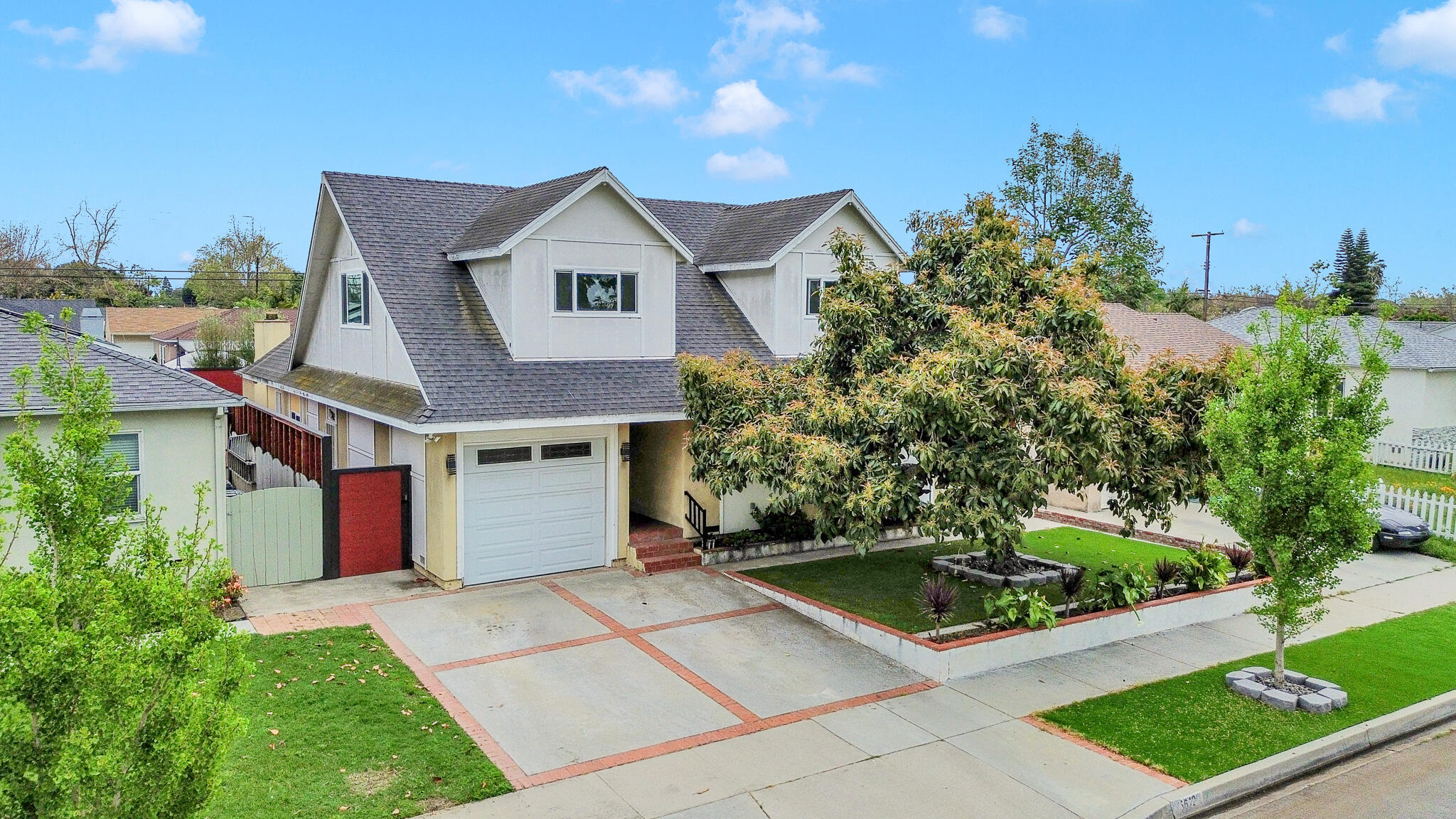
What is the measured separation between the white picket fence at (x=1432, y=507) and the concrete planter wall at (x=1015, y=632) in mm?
8604

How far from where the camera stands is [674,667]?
12.5 meters

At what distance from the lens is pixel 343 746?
32.1ft

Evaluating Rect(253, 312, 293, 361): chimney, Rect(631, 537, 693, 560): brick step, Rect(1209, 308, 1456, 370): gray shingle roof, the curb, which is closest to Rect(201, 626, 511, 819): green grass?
Rect(631, 537, 693, 560): brick step

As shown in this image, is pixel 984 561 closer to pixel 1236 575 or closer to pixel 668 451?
pixel 1236 575

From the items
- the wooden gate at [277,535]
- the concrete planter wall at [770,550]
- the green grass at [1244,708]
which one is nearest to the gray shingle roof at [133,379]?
the wooden gate at [277,535]

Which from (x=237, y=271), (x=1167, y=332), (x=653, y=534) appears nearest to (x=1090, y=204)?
(x=1167, y=332)

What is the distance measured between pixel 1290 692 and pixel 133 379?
1607 cm

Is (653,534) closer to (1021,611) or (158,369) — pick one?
(1021,611)

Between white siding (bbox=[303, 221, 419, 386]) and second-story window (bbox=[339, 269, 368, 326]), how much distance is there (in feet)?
0.35

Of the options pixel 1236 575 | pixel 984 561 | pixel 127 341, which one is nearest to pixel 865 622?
pixel 984 561

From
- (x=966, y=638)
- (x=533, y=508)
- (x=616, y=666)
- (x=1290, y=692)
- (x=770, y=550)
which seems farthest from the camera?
(x=770, y=550)

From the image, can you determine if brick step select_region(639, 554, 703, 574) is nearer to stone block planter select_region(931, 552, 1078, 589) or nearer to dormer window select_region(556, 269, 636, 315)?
stone block planter select_region(931, 552, 1078, 589)

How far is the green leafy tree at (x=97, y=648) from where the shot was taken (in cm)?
477

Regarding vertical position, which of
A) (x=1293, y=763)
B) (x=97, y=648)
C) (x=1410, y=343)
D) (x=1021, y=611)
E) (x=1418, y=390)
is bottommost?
(x=1293, y=763)
